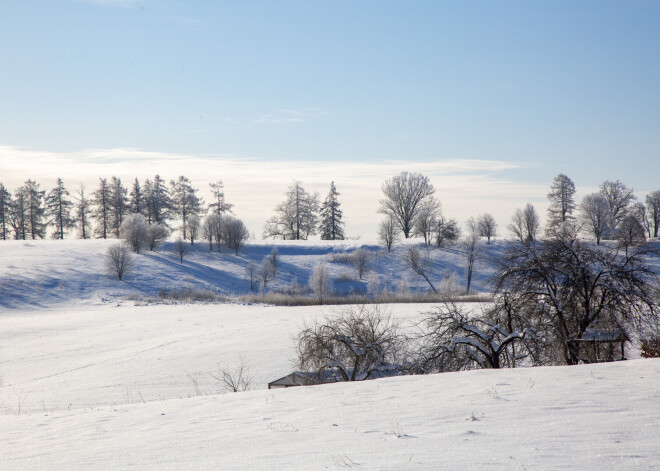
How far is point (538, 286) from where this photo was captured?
18.0 metres

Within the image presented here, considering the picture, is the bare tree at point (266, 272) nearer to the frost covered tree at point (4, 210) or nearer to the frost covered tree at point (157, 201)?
the frost covered tree at point (157, 201)

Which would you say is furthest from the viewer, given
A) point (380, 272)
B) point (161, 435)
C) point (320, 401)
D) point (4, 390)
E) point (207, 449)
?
point (380, 272)

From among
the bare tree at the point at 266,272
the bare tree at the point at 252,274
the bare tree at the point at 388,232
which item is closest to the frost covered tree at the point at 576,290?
the bare tree at the point at 266,272

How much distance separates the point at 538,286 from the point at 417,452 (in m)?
13.0

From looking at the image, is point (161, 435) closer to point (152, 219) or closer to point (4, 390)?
point (4, 390)

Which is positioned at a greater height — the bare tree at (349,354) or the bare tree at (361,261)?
the bare tree at (349,354)

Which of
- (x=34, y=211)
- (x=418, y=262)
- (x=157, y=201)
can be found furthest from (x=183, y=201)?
(x=418, y=262)

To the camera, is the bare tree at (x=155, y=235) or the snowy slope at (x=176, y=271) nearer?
the snowy slope at (x=176, y=271)

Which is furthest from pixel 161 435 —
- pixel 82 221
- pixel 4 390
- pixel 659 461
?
pixel 82 221

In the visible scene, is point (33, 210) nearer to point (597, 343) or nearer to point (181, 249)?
point (181, 249)

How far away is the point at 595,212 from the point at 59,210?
292ft

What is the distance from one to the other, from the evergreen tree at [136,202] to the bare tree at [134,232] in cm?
1622

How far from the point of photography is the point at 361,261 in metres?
70.4

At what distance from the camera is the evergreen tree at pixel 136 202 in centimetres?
9006
